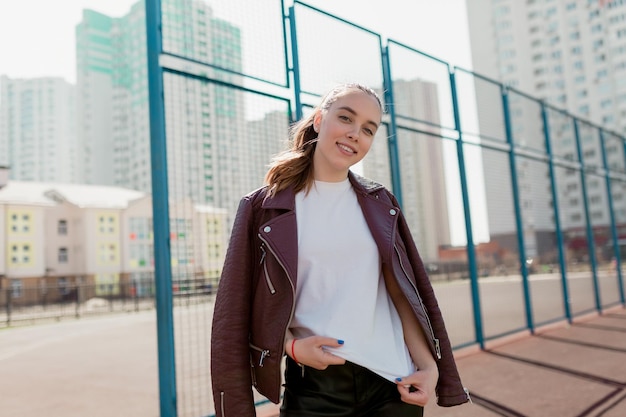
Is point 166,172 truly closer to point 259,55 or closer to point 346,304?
point 259,55

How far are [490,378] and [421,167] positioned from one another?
340 cm

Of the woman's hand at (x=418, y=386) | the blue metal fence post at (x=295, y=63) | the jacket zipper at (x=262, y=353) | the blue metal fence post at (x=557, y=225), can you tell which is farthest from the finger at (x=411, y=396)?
the blue metal fence post at (x=557, y=225)

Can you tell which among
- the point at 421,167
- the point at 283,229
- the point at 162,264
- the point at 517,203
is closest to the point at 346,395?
the point at 283,229

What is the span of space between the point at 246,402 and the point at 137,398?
14.1 ft

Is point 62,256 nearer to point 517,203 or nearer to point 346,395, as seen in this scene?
point 517,203

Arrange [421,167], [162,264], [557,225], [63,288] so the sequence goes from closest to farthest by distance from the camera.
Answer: [162,264], [421,167], [557,225], [63,288]

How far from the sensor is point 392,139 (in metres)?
4.99

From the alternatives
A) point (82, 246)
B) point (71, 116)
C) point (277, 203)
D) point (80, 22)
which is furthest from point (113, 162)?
point (277, 203)

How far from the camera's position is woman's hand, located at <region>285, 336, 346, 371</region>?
117cm

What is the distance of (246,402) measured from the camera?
3.94 feet

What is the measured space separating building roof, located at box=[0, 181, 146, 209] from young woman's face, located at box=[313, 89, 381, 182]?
128ft

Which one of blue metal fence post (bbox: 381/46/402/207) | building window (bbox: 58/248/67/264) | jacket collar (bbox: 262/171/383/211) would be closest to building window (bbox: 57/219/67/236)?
building window (bbox: 58/248/67/264)

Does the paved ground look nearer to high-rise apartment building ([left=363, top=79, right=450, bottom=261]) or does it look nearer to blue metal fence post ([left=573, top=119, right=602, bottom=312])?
blue metal fence post ([left=573, top=119, right=602, bottom=312])

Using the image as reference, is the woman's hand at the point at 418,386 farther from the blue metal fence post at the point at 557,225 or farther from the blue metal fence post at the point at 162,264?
the blue metal fence post at the point at 557,225
